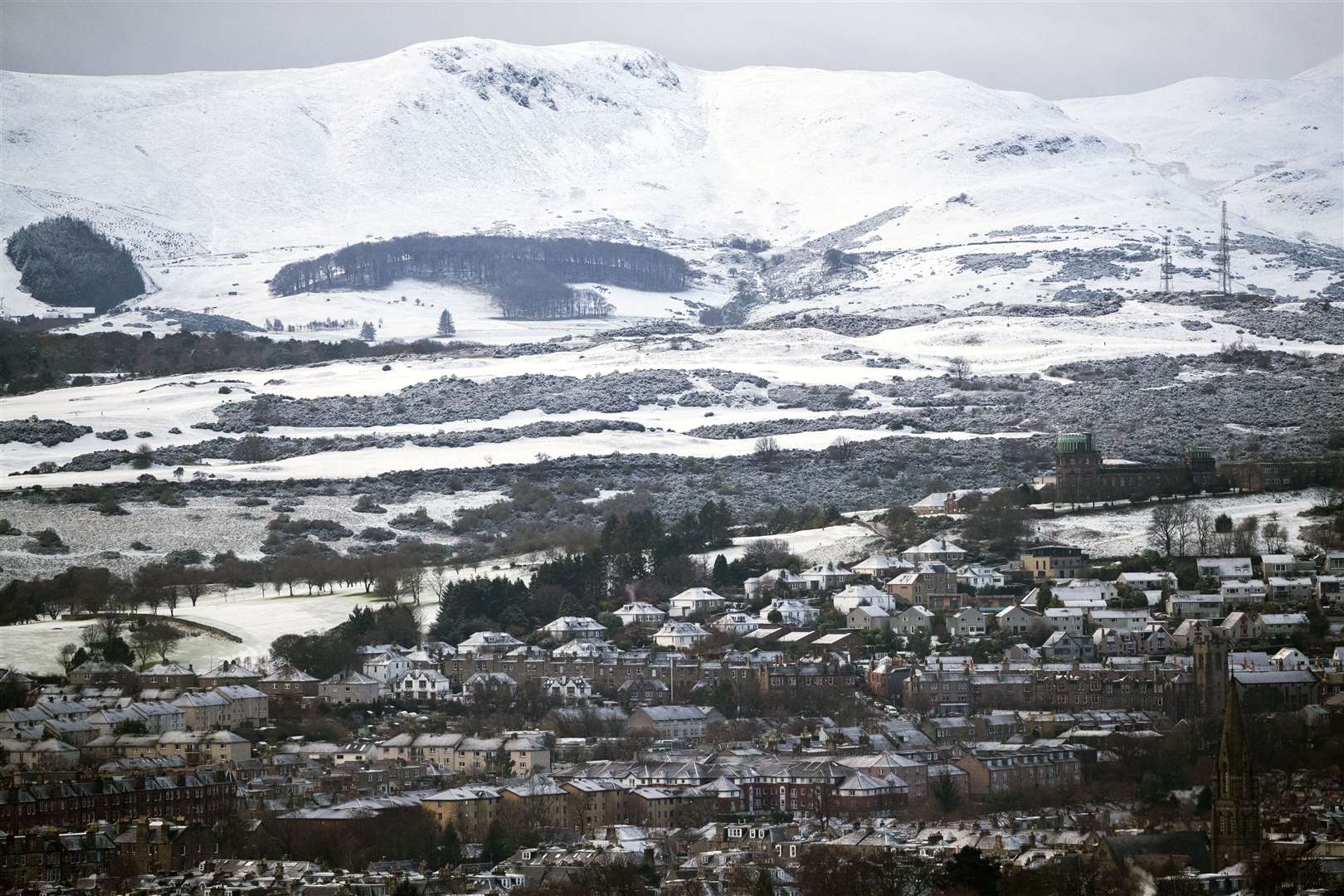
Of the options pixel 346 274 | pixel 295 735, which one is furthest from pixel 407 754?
pixel 346 274

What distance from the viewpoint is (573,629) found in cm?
8181

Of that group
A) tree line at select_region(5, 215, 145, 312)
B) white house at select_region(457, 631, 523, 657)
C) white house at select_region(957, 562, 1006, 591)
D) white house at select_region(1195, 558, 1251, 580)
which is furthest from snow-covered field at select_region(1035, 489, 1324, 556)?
tree line at select_region(5, 215, 145, 312)

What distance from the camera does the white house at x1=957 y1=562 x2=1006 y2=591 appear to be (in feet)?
285

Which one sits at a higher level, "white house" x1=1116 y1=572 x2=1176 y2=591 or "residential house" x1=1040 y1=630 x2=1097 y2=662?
"white house" x1=1116 y1=572 x2=1176 y2=591

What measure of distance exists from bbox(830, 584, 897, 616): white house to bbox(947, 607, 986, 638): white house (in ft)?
9.56

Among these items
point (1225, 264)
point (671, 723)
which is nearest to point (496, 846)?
point (671, 723)

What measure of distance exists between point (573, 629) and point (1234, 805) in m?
31.4

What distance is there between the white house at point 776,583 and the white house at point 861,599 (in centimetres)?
226

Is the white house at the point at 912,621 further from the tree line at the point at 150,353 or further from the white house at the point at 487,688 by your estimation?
the tree line at the point at 150,353

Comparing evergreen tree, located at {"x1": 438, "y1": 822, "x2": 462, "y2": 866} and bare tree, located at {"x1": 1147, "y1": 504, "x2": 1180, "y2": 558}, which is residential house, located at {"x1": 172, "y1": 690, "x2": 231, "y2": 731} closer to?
evergreen tree, located at {"x1": 438, "y1": 822, "x2": 462, "y2": 866}

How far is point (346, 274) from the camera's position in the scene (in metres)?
197

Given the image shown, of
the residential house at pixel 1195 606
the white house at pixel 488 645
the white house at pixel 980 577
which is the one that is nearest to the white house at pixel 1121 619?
the residential house at pixel 1195 606

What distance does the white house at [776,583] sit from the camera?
288ft

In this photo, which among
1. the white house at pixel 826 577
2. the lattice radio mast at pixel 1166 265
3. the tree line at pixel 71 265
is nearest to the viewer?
the white house at pixel 826 577
